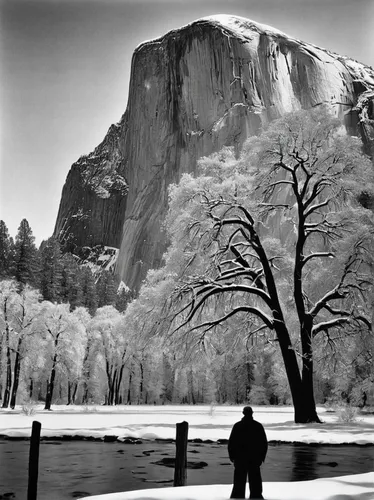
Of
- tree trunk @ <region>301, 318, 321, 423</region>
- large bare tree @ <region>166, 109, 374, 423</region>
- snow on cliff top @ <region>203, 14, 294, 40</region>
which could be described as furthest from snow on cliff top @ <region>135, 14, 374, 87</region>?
tree trunk @ <region>301, 318, 321, 423</region>

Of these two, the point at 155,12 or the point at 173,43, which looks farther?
the point at 173,43

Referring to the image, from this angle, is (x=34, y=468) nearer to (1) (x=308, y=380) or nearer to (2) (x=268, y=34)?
(1) (x=308, y=380)

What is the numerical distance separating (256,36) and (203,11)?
119 m

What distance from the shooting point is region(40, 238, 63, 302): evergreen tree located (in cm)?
6538

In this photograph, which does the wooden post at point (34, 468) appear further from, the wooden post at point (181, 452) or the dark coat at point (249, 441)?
the dark coat at point (249, 441)

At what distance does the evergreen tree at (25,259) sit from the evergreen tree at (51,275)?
230 cm

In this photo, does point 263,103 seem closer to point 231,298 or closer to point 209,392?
point 209,392

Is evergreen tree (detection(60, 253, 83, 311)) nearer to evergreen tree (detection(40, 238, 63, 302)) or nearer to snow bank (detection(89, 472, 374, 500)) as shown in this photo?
evergreen tree (detection(40, 238, 63, 302))

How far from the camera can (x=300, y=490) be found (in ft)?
Result: 24.0

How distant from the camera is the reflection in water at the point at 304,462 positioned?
9.56 meters

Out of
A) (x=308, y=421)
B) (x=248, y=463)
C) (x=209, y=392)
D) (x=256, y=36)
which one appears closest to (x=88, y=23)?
(x=248, y=463)

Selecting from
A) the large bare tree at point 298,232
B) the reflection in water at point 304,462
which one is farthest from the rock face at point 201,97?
the reflection in water at point 304,462

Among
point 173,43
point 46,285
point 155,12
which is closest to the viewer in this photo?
point 155,12

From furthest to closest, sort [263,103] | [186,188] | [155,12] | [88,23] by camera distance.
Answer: [263,103] → [186,188] → [88,23] → [155,12]
